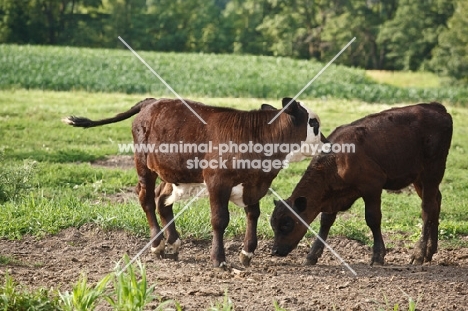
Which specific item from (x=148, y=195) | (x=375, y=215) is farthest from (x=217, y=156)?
(x=375, y=215)

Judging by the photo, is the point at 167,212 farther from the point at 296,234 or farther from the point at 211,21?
the point at 211,21

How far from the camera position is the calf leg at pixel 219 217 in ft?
31.0

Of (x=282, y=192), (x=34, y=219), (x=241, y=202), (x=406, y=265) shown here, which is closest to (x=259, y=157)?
(x=241, y=202)

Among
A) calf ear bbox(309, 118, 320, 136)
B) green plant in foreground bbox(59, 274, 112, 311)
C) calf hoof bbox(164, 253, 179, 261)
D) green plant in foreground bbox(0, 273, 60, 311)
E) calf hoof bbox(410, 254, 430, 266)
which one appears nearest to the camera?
green plant in foreground bbox(59, 274, 112, 311)

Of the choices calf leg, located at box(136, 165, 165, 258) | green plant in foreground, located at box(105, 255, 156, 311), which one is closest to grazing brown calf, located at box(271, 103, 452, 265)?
calf leg, located at box(136, 165, 165, 258)

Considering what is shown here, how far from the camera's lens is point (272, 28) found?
78250mm

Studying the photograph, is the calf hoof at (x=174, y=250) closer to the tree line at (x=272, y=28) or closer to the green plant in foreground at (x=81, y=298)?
the green plant in foreground at (x=81, y=298)

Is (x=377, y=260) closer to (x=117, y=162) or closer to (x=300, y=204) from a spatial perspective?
(x=300, y=204)

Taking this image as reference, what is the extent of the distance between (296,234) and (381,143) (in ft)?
4.59

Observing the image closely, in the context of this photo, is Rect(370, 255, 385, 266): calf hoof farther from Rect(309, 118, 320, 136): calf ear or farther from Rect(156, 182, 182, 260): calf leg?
Rect(156, 182, 182, 260): calf leg

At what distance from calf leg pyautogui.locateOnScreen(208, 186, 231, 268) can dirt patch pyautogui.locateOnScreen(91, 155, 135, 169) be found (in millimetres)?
8236

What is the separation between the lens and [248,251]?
9789 millimetres

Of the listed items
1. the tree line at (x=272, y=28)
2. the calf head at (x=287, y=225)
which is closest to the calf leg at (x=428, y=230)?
the calf head at (x=287, y=225)

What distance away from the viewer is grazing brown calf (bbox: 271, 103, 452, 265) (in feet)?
32.5
